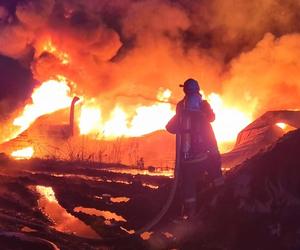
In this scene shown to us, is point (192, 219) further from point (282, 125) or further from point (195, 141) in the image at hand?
point (282, 125)

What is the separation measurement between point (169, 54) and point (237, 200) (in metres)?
16.0

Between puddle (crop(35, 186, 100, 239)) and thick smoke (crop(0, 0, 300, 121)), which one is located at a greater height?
thick smoke (crop(0, 0, 300, 121))

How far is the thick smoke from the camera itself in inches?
878

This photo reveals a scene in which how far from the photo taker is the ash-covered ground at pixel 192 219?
7.16 m

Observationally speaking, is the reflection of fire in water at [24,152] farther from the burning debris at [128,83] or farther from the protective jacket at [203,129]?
the protective jacket at [203,129]

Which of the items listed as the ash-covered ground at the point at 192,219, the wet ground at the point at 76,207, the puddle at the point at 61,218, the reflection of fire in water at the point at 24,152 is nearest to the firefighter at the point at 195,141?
the ash-covered ground at the point at 192,219

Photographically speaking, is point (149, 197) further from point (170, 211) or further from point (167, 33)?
point (167, 33)

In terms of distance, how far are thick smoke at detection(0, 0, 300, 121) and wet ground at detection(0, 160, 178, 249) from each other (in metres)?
9.04

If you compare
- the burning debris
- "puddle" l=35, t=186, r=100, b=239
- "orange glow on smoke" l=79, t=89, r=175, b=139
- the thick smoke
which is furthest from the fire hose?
the thick smoke

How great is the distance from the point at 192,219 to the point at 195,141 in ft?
4.13

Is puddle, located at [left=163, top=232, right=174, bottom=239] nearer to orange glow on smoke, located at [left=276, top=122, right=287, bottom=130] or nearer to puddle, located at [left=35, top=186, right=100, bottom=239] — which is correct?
puddle, located at [left=35, top=186, right=100, bottom=239]

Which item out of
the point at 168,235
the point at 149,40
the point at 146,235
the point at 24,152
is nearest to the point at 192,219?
the point at 168,235

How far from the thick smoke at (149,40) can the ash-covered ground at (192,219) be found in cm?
1256

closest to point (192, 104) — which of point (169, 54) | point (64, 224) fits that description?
point (64, 224)
